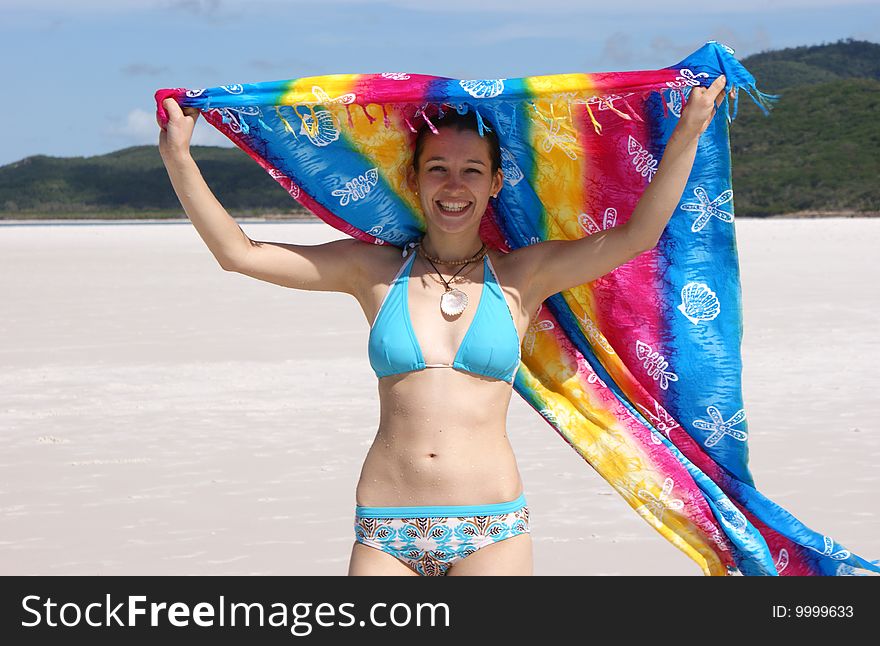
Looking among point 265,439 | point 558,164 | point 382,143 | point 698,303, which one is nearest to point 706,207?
point 698,303

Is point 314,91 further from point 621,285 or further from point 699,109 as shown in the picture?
point 621,285

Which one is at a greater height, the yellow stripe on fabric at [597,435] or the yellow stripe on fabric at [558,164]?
the yellow stripe on fabric at [558,164]

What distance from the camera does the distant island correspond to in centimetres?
5772

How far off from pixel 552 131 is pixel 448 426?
41.4 inches

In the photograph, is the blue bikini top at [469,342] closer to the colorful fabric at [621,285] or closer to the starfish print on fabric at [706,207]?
the colorful fabric at [621,285]

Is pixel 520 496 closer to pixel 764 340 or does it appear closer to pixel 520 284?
pixel 520 284

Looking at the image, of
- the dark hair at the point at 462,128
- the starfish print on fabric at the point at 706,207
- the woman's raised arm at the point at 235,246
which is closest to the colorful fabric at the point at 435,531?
the woman's raised arm at the point at 235,246

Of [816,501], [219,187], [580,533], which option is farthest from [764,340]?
[219,187]

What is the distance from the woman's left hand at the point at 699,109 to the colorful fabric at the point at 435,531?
3.74ft

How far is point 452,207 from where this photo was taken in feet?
11.0

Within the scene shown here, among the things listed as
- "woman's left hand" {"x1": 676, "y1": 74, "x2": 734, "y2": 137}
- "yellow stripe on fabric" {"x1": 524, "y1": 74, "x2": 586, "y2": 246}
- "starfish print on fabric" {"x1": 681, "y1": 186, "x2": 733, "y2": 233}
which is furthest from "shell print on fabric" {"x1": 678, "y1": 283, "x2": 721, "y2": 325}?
"woman's left hand" {"x1": 676, "y1": 74, "x2": 734, "y2": 137}

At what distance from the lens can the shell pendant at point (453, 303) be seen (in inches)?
131

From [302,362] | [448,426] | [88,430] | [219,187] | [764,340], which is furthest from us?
[219,187]

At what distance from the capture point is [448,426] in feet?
10.8
